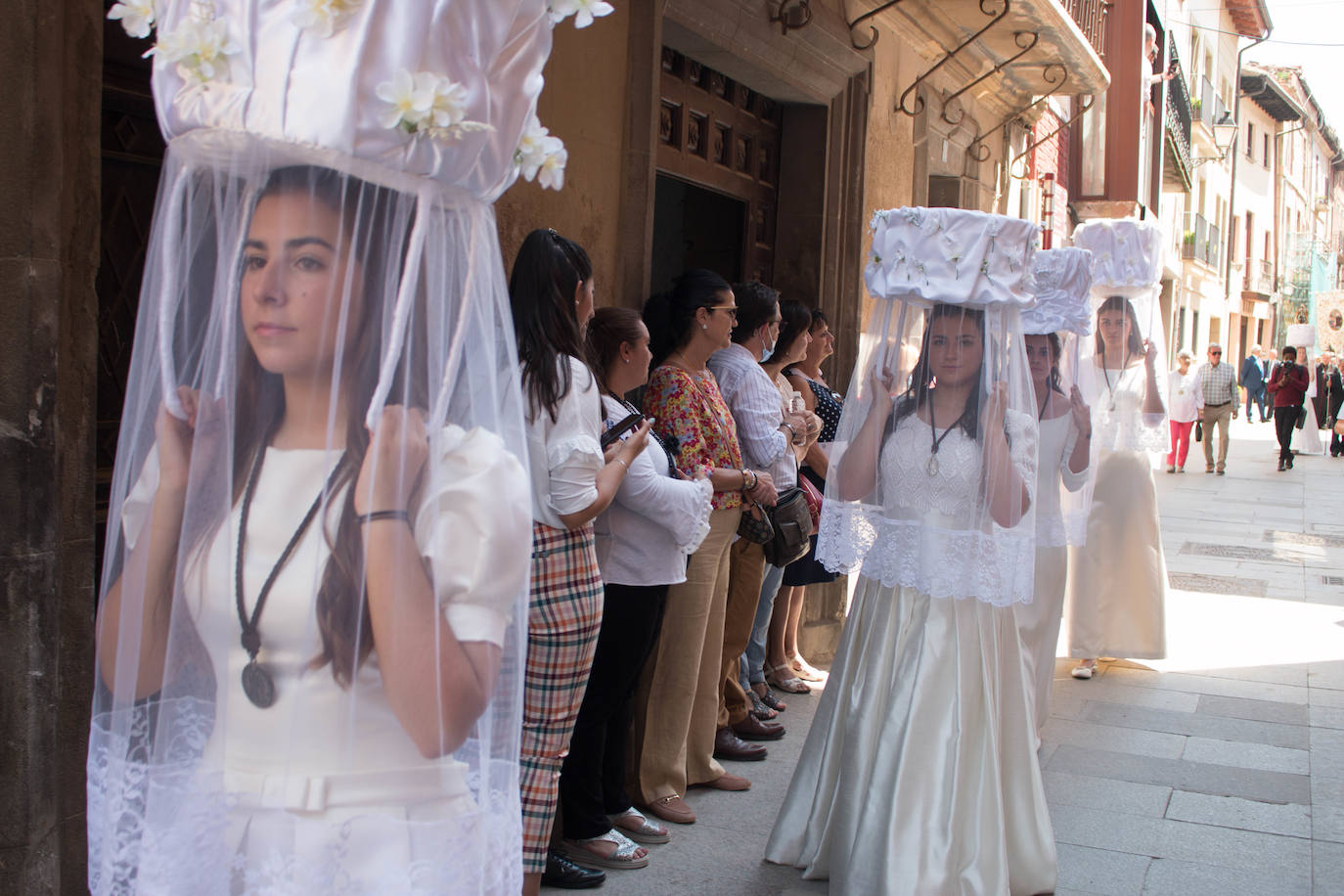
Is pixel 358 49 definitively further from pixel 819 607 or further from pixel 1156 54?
pixel 1156 54

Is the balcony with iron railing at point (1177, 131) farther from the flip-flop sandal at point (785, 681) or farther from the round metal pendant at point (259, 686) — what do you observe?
the round metal pendant at point (259, 686)

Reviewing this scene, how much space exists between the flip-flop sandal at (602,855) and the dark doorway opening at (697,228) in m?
3.60

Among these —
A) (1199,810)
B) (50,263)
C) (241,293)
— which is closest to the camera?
(241,293)

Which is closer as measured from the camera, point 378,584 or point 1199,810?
point 378,584

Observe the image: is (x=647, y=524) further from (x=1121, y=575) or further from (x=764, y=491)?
(x=1121, y=575)

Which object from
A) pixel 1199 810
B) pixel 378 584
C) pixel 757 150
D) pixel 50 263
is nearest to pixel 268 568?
pixel 378 584

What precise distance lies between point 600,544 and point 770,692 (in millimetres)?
2426

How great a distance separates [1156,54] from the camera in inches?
848

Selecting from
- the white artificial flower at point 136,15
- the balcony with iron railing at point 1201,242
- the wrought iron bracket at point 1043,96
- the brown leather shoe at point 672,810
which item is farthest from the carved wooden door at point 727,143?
the balcony with iron railing at point 1201,242

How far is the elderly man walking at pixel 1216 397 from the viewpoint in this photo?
1681cm

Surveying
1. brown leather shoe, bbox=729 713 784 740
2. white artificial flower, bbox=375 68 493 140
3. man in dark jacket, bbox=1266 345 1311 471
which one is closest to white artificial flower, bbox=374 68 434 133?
white artificial flower, bbox=375 68 493 140

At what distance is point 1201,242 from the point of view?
32.8 metres

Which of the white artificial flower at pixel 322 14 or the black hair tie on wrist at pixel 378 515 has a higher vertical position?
the white artificial flower at pixel 322 14

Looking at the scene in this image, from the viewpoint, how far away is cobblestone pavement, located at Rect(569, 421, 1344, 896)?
13.3 ft
